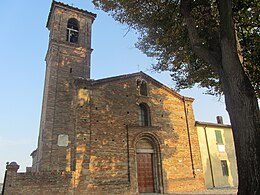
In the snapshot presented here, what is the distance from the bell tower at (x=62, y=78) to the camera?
1568cm

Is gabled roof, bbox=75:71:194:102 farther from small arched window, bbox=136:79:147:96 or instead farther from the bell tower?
the bell tower

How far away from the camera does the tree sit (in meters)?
5.75

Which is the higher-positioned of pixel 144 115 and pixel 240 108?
pixel 144 115

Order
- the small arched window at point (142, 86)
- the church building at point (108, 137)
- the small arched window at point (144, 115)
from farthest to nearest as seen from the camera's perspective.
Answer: the small arched window at point (142, 86) < the small arched window at point (144, 115) < the church building at point (108, 137)

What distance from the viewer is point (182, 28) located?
9.60 metres

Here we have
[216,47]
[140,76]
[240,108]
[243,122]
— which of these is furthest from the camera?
[140,76]

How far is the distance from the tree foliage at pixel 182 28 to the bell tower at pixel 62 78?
7.47 meters

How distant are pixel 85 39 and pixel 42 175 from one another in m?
13.3

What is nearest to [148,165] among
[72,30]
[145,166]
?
[145,166]

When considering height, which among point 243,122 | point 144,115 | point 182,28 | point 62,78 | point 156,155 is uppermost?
point 62,78

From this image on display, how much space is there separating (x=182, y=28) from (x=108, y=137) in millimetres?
7596

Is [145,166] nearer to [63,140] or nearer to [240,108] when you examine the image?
[63,140]

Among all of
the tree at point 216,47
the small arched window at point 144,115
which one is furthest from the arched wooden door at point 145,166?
the tree at point 216,47

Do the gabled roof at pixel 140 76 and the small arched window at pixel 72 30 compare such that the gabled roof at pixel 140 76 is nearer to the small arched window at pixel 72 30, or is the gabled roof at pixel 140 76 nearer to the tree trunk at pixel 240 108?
the small arched window at pixel 72 30
